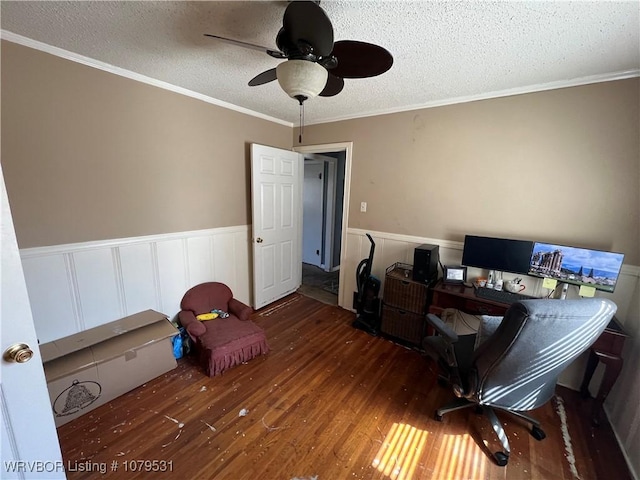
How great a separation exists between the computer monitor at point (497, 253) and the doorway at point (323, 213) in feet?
7.51

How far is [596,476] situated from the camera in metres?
1.42

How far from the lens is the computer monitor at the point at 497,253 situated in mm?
2008

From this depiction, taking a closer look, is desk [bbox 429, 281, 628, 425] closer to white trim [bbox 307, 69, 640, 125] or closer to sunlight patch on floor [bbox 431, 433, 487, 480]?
sunlight patch on floor [bbox 431, 433, 487, 480]

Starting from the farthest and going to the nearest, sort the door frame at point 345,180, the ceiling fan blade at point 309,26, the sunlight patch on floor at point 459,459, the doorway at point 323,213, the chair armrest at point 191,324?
the doorway at point 323,213
the door frame at point 345,180
the chair armrest at point 191,324
the sunlight patch on floor at point 459,459
the ceiling fan blade at point 309,26

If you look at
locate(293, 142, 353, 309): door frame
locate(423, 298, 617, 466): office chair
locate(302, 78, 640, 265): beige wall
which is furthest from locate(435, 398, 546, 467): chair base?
locate(293, 142, 353, 309): door frame

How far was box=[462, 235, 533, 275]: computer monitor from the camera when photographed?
2.01 meters

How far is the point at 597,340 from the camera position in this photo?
5.39 feet

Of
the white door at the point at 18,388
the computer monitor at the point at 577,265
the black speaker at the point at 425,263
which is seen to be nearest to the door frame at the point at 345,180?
the black speaker at the point at 425,263

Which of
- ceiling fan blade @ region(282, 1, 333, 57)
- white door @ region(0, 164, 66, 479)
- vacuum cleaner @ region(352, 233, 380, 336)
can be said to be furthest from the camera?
vacuum cleaner @ region(352, 233, 380, 336)

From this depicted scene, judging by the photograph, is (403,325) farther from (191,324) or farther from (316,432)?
(191,324)

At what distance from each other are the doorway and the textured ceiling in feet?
8.02

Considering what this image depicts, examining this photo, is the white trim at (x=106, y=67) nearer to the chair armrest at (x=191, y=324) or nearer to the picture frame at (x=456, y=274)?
the chair armrest at (x=191, y=324)

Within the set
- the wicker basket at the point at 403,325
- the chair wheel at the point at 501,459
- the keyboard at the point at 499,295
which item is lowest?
the chair wheel at the point at 501,459

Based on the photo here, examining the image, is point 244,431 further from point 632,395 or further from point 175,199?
point 632,395
